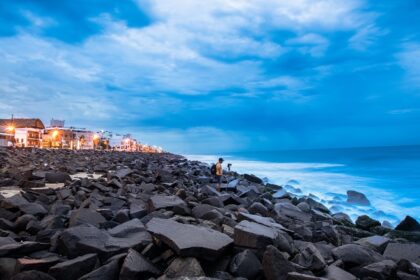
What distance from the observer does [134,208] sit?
5.37m

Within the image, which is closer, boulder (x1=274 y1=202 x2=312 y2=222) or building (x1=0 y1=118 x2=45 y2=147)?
boulder (x1=274 y1=202 x2=312 y2=222)

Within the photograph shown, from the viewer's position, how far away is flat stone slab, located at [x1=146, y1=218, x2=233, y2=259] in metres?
3.05

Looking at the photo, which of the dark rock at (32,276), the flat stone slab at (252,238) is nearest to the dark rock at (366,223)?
the flat stone slab at (252,238)

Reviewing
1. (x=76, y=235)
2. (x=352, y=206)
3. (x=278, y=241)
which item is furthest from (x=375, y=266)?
(x=352, y=206)

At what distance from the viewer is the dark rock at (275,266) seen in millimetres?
2945

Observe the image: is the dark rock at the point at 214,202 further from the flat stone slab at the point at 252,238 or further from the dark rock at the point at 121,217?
the flat stone slab at the point at 252,238

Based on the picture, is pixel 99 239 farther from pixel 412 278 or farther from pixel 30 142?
pixel 30 142

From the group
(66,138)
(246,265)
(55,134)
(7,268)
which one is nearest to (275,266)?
(246,265)

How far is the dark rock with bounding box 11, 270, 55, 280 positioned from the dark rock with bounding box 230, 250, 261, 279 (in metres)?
1.62

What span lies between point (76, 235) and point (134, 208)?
2015mm

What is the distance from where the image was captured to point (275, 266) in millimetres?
2963

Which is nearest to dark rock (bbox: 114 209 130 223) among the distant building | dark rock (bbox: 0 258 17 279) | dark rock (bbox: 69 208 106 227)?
dark rock (bbox: 69 208 106 227)

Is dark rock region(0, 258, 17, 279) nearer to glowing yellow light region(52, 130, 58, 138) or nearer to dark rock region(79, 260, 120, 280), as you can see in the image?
dark rock region(79, 260, 120, 280)

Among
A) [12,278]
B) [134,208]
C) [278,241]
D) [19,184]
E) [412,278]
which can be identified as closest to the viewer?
[12,278]
